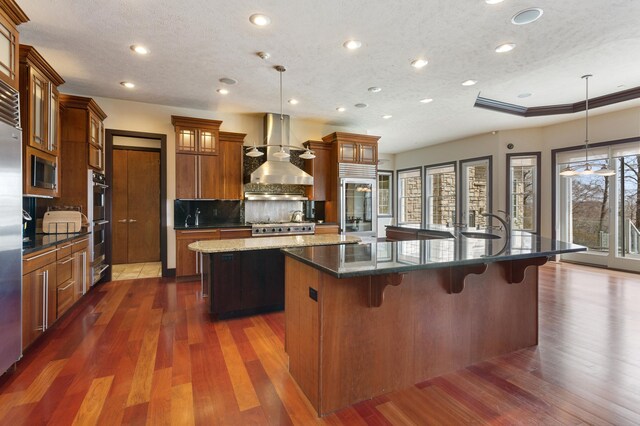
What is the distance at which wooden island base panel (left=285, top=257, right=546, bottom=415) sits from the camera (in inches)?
70.6

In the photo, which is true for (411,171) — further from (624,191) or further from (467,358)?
(467,358)

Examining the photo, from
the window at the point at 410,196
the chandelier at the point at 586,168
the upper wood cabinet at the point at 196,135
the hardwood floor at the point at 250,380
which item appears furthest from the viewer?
the window at the point at 410,196

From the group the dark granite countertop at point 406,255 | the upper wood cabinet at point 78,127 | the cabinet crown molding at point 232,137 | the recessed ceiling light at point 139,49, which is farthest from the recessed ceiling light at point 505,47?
the upper wood cabinet at point 78,127

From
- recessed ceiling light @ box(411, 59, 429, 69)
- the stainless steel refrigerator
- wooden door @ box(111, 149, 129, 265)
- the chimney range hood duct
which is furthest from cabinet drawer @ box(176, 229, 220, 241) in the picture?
recessed ceiling light @ box(411, 59, 429, 69)

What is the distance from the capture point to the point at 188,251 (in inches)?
190

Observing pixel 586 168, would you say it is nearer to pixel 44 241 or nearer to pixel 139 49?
pixel 139 49

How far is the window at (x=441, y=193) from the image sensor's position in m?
8.02

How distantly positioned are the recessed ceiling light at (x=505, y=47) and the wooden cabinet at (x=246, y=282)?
3.23m

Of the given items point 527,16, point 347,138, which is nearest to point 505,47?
point 527,16

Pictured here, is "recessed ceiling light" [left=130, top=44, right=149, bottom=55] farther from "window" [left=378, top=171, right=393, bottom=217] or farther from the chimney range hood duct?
"window" [left=378, top=171, right=393, bottom=217]

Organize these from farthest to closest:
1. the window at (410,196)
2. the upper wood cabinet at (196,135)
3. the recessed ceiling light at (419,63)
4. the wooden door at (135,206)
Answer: the window at (410,196) < the wooden door at (135,206) < the upper wood cabinet at (196,135) < the recessed ceiling light at (419,63)

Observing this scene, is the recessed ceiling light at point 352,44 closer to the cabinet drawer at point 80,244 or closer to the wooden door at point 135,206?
the cabinet drawer at point 80,244

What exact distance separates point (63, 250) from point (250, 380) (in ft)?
8.03

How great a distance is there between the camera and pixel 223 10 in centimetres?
260
